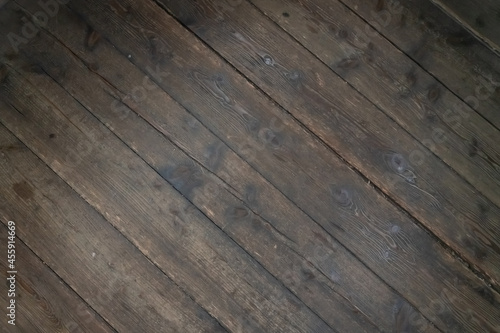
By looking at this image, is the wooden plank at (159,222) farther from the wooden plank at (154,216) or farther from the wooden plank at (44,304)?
the wooden plank at (44,304)

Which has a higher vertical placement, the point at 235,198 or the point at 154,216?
the point at 235,198

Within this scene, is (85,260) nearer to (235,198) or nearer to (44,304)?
(44,304)

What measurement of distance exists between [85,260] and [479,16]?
163cm

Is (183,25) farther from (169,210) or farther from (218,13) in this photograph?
(169,210)

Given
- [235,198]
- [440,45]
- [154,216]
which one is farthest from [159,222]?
[440,45]

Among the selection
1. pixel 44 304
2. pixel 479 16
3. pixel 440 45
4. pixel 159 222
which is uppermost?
pixel 479 16

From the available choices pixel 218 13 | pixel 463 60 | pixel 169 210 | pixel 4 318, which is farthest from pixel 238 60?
pixel 4 318

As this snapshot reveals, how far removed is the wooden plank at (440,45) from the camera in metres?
2.09

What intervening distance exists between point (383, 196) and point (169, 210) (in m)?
0.75

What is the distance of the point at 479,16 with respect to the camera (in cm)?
208

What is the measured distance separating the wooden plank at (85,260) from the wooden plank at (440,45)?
3.86ft

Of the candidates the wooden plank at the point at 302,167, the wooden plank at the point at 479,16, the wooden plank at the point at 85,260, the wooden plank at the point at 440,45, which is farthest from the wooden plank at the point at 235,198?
the wooden plank at the point at 479,16

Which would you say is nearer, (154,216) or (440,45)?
(154,216)

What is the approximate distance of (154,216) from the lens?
1.99 meters
